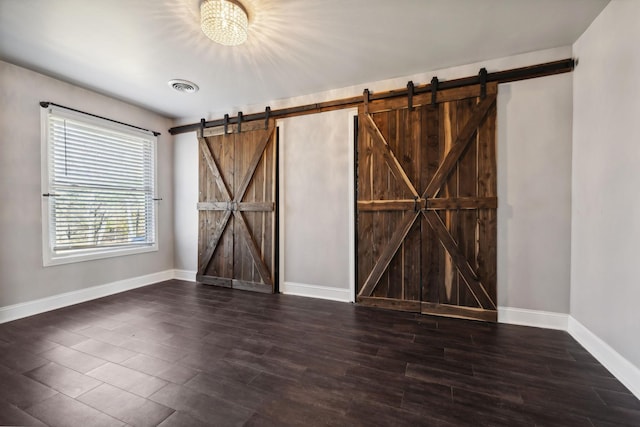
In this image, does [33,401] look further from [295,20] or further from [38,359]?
[295,20]

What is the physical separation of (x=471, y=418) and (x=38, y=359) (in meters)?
3.12

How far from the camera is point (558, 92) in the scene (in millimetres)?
2637

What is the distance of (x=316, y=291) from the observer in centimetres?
368

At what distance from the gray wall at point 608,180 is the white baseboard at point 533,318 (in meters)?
0.16

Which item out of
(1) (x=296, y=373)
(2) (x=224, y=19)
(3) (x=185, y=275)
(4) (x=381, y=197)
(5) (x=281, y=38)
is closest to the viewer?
(1) (x=296, y=373)

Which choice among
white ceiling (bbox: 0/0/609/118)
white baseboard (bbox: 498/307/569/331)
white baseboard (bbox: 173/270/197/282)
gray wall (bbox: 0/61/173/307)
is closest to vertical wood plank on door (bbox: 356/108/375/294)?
white ceiling (bbox: 0/0/609/118)

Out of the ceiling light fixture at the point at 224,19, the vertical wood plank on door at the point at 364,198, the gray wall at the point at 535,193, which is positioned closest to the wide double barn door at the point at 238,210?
the vertical wood plank on door at the point at 364,198

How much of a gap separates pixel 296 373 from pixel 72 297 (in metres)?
3.29

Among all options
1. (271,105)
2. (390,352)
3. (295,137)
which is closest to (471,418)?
(390,352)

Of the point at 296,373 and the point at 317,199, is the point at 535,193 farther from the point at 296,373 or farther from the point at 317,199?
the point at 296,373

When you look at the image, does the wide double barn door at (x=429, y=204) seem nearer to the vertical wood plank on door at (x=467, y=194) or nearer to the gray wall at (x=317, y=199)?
the vertical wood plank on door at (x=467, y=194)

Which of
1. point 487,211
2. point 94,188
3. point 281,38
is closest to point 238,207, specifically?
point 94,188

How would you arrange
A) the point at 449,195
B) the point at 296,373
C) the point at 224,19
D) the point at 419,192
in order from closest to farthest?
the point at 296,373 → the point at 224,19 → the point at 449,195 → the point at 419,192

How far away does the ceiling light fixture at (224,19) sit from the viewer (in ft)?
6.53
